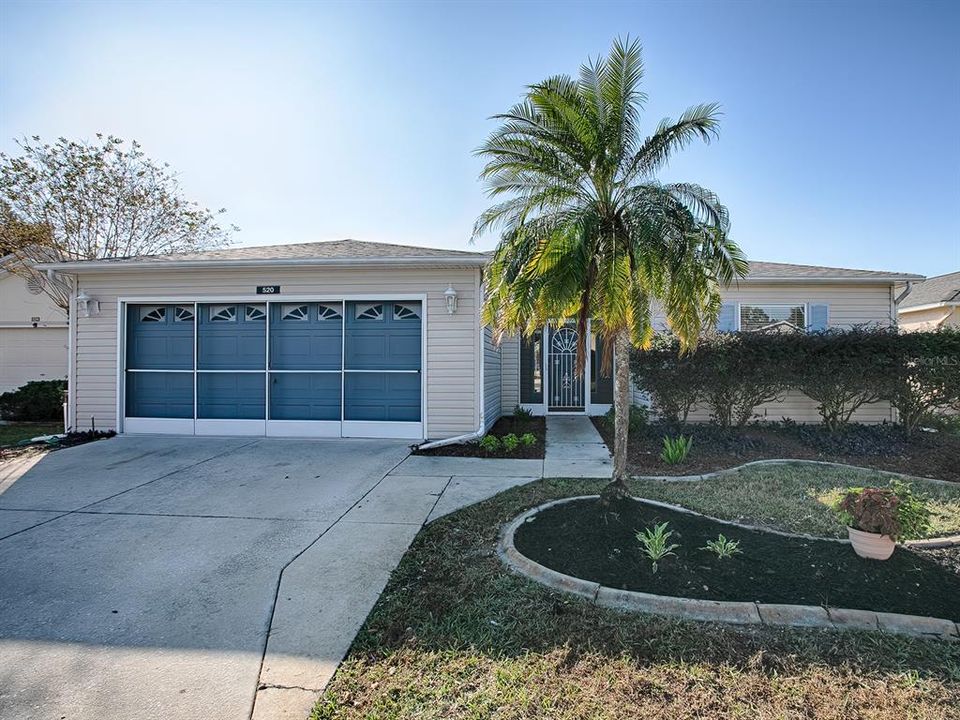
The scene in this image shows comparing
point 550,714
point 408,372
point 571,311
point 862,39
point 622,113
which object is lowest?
point 550,714

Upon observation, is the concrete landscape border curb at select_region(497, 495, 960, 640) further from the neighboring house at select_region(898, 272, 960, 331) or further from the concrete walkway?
the neighboring house at select_region(898, 272, 960, 331)

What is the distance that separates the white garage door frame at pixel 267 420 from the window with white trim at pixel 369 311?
0.54ft

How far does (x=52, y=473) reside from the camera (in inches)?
258

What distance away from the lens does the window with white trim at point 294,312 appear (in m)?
9.04

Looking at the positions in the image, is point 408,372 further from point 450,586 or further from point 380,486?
point 450,586

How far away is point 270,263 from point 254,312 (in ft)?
3.82

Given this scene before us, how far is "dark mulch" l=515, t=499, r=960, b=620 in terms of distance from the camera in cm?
313

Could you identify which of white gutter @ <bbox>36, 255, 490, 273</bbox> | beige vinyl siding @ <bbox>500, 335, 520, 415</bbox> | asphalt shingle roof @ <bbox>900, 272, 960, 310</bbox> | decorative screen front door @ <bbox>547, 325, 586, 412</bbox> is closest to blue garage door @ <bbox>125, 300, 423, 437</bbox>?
white gutter @ <bbox>36, 255, 490, 273</bbox>

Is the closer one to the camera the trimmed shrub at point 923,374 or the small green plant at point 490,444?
the small green plant at point 490,444

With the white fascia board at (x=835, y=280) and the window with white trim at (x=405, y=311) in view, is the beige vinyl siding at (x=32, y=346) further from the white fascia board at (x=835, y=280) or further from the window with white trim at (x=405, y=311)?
the white fascia board at (x=835, y=280)

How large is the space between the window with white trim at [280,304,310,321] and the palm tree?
549 centimetres

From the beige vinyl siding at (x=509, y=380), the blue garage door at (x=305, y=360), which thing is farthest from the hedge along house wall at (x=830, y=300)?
the blue garage door at (x=305, y=360)

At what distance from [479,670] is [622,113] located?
4607 mm

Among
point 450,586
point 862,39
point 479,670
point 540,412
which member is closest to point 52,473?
point 450,586
